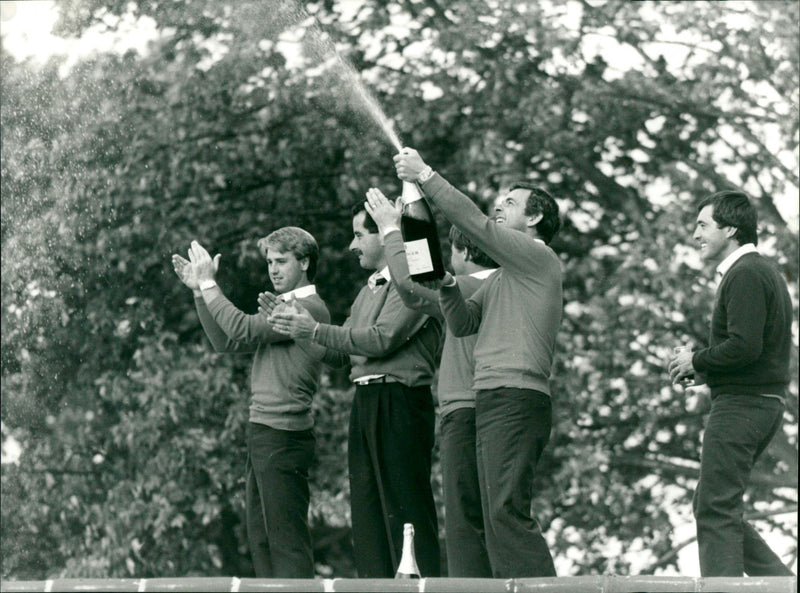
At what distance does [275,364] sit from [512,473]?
1.45 meters

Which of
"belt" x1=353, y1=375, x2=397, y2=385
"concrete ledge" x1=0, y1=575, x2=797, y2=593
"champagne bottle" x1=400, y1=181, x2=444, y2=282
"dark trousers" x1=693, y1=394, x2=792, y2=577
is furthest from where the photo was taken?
"belt" x1=353, y1=375, x2=397, y2=385

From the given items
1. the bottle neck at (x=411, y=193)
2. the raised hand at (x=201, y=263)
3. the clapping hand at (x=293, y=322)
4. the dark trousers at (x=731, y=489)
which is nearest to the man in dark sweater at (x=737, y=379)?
the dark trousers at (x=731, y=489)

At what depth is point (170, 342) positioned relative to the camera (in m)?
9.42

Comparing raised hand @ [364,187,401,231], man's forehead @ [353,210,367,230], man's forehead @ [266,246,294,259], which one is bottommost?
man's forehead @ [266,246,294,259]

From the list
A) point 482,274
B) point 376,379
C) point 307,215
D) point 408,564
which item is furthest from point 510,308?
point 307,215

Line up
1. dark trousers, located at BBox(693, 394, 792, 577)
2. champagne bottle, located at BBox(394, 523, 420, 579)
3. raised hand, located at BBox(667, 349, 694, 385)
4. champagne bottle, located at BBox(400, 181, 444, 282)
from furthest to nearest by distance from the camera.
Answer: champagne bottle, located at BBox(400, 181, 444, 282) < raised hand, located at BBox(667, 349, 694, 385) < dark trousers, located at BBox(693, 394, 792, 577) < champagne bottle, located at BBox(394, 523, 420, 579)

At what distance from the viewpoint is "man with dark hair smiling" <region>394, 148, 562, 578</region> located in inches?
189

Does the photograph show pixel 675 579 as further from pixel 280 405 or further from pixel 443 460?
pixel 280 405

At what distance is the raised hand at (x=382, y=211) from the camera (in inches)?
210

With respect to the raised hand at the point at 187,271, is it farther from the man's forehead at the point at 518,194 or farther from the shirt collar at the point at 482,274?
the man's forehead at the point at 518,194

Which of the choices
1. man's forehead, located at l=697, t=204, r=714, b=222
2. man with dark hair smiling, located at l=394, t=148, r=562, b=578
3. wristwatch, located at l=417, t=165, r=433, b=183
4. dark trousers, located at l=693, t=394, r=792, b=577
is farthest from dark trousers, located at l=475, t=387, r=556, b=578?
man's forehead, located at l=697, t=204, r=714, b=222

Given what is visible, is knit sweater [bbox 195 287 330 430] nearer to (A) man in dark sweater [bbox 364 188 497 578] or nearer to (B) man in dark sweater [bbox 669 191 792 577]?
(A) man in dark sweater [bbox 364 188 497 578]

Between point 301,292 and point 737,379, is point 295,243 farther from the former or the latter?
point 737,379

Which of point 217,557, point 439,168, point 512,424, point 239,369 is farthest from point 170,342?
point 512,424
